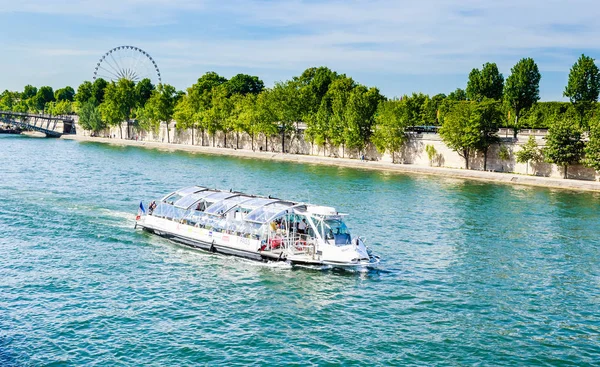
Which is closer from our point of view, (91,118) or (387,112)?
(387,112)

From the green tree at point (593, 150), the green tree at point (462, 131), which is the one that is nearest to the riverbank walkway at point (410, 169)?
the green tree at point (593, 150)

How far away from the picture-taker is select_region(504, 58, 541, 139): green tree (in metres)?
97.0

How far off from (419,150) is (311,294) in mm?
67889

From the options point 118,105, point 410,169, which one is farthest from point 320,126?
Result: point 118,105

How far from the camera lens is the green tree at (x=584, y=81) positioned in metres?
89.4

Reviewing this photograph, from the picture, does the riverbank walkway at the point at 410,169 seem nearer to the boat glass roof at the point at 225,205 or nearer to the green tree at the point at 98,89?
the boat glass roof at the point at 225,205

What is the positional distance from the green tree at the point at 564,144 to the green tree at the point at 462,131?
10.5 m

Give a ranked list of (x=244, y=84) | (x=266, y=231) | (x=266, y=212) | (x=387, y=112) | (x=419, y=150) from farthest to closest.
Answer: (x=244, y=84)
(x=387, y=112)
(x=419, y=150)
(x=266, y=212)
(x=266, y=231)

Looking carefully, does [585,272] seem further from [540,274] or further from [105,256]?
[105,256]

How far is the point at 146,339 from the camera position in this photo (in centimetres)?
2495

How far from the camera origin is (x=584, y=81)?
89.6m

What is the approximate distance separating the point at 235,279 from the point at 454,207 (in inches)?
1118

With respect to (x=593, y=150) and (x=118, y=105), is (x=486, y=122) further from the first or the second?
(x=118, y=105)

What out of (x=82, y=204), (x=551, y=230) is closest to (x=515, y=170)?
(x=551, y=230)
